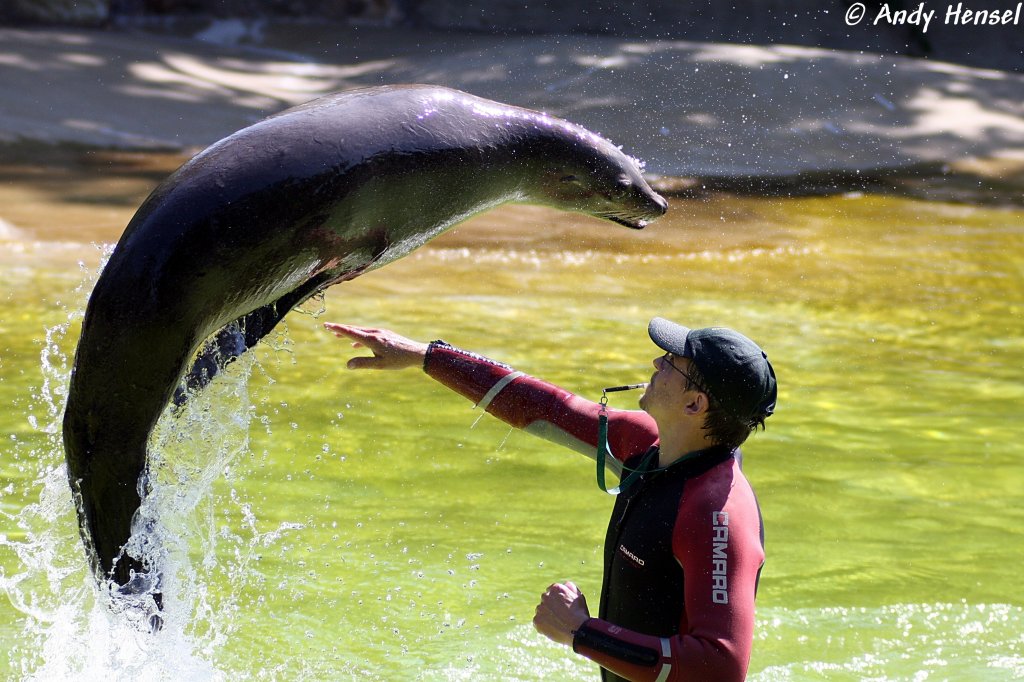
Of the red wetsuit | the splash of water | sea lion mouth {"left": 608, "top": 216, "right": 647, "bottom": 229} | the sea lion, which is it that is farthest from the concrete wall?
the sea lion

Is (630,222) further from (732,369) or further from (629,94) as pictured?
(629,94)

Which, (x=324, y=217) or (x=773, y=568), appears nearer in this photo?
(x=324, y=217)

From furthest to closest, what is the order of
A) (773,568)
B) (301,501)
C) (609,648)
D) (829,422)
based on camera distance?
1. (829,422)
2. (301,501)
3. (773,568)
4. (609,648)

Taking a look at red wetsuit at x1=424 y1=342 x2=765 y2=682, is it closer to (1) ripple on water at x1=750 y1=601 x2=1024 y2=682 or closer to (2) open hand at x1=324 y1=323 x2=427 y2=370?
(2) open hand at x1=324 y1=323 x2=427 y2=370

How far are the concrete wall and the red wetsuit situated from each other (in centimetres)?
1448

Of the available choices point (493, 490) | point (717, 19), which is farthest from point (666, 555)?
point (717, 19)

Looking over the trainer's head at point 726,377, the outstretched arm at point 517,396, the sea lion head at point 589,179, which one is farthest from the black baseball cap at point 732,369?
the sea lion head at point 589,179

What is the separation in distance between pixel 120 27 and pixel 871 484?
14081 millimetres

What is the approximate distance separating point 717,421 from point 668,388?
0.13 m

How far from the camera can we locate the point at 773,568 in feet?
15.6

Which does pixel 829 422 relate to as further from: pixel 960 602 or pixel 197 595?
pixel 197 595

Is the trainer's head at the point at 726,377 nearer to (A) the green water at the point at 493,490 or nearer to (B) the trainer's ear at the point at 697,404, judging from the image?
(B) the trainer's ear at the point at 697,404

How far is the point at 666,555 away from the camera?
109 inches

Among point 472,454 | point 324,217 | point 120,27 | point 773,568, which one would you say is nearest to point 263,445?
point 472,454
